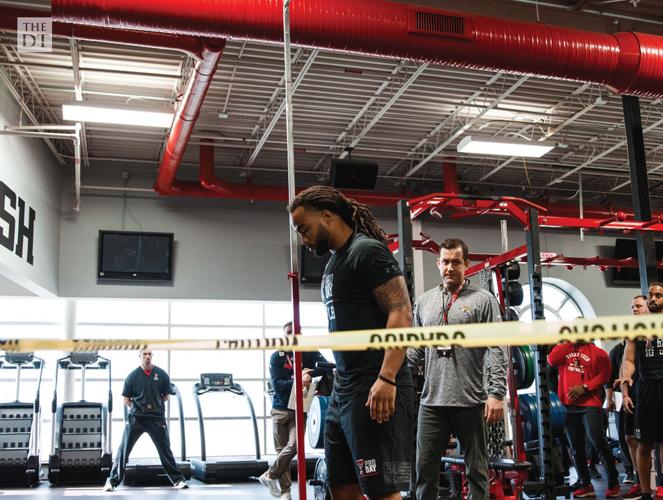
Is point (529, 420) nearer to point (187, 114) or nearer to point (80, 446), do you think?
point (187, 114)

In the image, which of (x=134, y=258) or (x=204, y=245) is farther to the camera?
(x=204, y=245)

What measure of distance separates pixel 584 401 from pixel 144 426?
4.44 m

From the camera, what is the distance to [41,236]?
384 inches

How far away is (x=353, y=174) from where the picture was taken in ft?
32.8

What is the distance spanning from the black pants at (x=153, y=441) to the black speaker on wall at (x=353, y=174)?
391 cm

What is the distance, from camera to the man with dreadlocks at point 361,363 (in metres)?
2.42

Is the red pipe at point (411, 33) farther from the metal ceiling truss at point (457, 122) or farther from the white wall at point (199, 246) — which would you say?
the white wall at point (199, 246)

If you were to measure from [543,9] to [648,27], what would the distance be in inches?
52.6

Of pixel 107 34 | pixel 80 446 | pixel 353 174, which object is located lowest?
pixel 80 446

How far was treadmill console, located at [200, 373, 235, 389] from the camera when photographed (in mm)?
9281

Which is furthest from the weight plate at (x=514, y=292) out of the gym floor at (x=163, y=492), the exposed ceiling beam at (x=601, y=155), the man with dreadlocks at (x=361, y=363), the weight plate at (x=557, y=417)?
the exposed ceiling beam at (x=601, y=155)

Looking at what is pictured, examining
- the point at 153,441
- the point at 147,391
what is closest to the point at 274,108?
the point at 147,391

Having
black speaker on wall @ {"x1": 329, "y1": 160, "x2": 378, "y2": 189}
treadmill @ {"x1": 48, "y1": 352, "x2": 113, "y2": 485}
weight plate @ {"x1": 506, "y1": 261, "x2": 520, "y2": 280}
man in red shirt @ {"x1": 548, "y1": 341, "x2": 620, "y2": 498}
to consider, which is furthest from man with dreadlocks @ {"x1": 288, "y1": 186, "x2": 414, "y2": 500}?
black speaker on wall @ {"x1": 329, "y1": 160, "x2": 378, "y2": 189}

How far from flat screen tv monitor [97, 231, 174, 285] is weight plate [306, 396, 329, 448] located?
5197mm
